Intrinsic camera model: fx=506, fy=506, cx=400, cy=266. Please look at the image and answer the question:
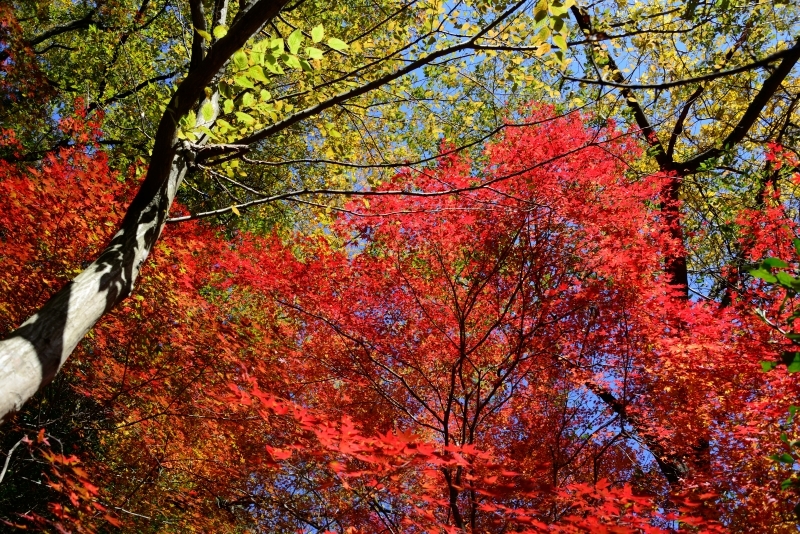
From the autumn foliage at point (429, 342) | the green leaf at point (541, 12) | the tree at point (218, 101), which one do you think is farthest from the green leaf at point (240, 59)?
the autumn foliage at point (429, 342)

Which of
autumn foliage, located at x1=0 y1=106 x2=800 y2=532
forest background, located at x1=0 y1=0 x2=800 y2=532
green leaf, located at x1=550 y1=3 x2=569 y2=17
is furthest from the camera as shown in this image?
autumn foliage, located at x1=0 y1=106 x2=800 y2=532

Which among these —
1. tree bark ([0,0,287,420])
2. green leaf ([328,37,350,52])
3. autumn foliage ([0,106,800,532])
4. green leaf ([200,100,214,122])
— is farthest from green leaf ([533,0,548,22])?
autumn foliage ([0,106,800,532])

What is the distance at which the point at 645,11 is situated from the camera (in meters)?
8.01

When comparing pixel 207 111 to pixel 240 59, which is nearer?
pixel 240 59

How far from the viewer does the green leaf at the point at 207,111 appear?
4.03 metres

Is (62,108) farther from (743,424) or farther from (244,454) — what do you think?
(743,424)

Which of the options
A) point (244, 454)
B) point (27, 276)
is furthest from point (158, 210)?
point (244, 454)

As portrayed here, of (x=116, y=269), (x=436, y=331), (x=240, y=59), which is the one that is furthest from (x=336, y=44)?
(x=436, y=331)

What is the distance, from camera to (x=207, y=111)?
4098 mm

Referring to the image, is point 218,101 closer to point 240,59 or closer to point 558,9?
point 240,59

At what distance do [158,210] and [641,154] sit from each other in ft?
30.8

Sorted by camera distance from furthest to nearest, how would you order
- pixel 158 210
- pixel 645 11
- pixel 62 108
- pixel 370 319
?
1. pixel 62 108
2. pixel 645 11
3. pixel 370 319
4. pixel 158 210

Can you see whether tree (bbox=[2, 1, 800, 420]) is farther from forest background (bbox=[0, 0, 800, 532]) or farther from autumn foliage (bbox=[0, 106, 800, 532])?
autumn foliage (bbox=[0, 106, 800, 532])

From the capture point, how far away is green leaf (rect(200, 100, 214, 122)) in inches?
159
